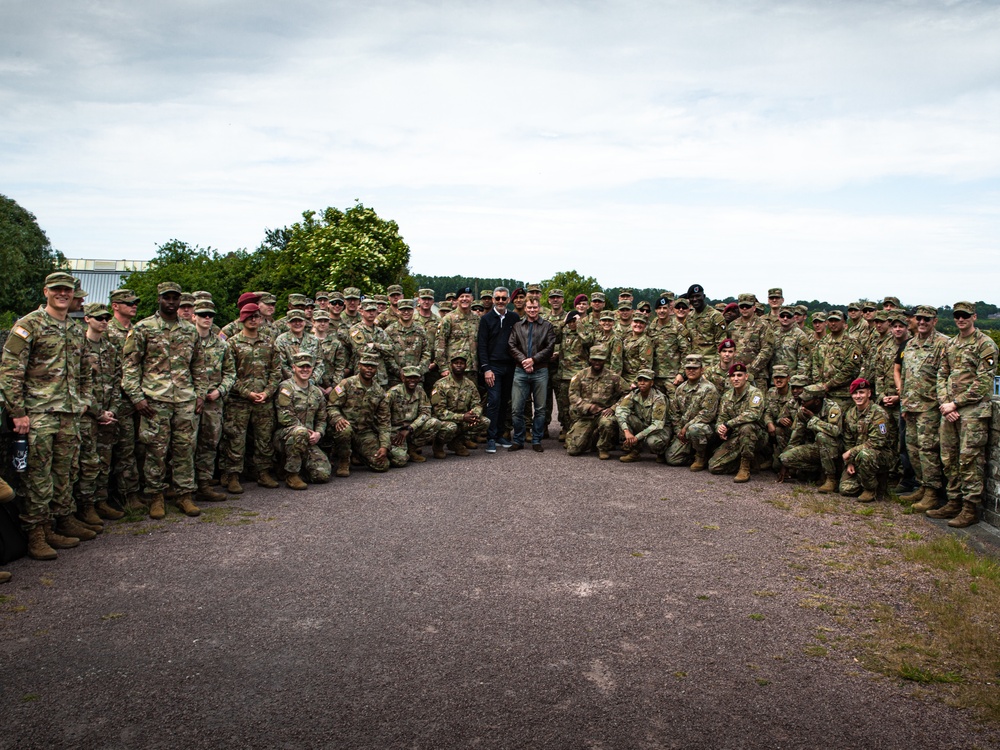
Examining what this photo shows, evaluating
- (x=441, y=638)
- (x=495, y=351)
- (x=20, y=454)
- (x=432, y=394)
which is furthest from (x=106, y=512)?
(x=495, y=351)

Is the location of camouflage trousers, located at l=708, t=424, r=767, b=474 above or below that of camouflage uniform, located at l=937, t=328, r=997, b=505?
below

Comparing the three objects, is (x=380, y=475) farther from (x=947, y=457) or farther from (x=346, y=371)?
(x=947, y=457)

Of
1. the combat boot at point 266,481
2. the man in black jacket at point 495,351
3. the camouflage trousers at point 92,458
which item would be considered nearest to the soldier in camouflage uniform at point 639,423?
the man in black jacket at point 495,351

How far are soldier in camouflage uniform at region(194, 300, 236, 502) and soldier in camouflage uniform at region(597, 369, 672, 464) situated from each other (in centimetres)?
506

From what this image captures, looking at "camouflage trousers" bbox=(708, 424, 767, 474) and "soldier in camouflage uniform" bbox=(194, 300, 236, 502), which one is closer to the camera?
"soldier in camouflage uniform" bbox=(194, 300, 236, 502)

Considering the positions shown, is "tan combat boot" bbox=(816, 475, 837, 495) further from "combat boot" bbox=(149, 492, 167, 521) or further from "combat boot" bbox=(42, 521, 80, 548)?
"combat boot" bbox=(42, 521, 80, 548)

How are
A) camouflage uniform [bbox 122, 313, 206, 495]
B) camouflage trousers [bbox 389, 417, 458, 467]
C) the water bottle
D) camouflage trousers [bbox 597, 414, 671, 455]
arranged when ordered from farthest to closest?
camouflage trousers [bbox 597, 414, 671, 455]
camouflage trousers [bbox 389, 417, 458, 467]
camouflage uniform [bbox 122, 313, 206, 495]
the water bottle

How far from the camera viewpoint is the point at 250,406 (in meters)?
8.69

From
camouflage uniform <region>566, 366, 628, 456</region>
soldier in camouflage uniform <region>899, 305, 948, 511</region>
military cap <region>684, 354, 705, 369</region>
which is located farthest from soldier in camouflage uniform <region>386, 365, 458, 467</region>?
soldier in camouflage uniform <region>899, 305, 948, 511</region>

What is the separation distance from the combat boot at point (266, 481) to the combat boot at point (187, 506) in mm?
1105

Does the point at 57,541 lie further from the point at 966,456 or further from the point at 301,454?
the point at 966,456

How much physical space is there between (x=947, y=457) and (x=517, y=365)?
222 inches

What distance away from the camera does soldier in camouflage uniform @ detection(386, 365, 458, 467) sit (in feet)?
32.7

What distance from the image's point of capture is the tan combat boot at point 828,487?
880cm
